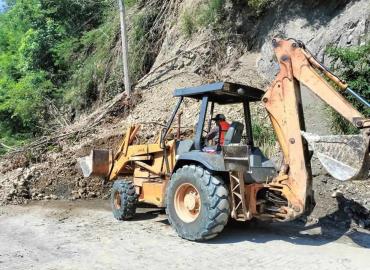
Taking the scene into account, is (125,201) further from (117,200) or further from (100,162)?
(100,162)

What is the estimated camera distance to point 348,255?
5.98 m

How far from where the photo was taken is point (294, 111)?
6660mm

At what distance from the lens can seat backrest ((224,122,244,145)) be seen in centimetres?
721

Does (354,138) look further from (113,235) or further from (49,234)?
(49,234)

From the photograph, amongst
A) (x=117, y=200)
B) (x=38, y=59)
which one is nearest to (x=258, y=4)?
(x=117, y=200)

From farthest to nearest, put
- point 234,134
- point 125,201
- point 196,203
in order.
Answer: point 125,201 < point 234,134 < point 196,203

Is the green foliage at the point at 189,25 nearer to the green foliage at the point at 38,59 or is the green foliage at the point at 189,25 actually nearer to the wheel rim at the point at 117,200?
the green foliage at the point at 38,59

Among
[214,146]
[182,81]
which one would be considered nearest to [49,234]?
[214,146]

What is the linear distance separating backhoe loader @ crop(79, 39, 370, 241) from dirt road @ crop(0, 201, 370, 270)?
1.29 ft

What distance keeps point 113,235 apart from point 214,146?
2.09 meters

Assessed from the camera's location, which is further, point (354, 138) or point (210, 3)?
point (210, 3)

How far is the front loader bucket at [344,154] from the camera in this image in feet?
19.0

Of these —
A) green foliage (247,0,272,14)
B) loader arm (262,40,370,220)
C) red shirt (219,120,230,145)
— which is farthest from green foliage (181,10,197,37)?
loader arm (262,40,370,220)

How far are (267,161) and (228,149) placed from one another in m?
0.71
